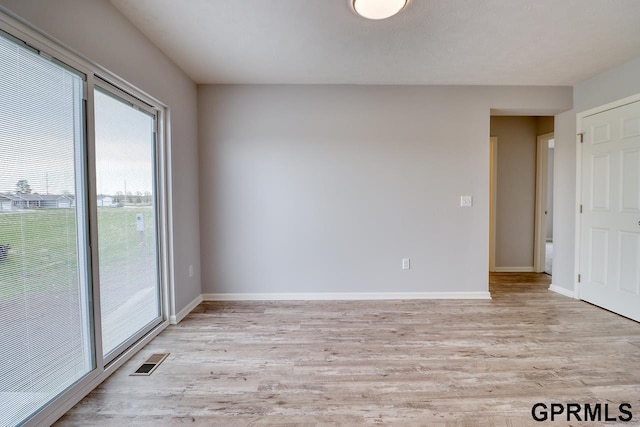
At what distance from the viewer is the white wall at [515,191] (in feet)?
14.9

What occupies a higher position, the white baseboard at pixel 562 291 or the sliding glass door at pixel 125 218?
the sliding glass door at pixel 125 218

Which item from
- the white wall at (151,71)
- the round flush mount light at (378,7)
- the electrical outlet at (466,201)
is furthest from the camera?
the electrical outlet at (466,201)

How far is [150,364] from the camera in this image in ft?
6.98

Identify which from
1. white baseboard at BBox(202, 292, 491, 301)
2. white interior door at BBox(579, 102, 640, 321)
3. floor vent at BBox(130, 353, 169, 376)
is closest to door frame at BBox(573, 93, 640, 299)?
white interior door at BBox(579, 102, 640, 321)

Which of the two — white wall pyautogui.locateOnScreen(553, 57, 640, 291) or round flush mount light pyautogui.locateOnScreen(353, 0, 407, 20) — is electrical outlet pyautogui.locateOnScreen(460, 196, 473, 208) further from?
round flush mount light pyautogui.locateOnScreen(353, 0, 407, 20)

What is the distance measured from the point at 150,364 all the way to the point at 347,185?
2.56 meters

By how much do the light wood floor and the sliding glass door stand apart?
319 millimetres

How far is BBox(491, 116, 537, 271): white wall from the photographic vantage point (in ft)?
14.9

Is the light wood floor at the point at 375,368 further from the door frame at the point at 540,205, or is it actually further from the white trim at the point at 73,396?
the door frame at the point at 540,205

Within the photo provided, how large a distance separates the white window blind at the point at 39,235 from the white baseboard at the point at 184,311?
96 cm

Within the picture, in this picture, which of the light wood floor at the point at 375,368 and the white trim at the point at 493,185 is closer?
the light wood floor at the point at 375,368

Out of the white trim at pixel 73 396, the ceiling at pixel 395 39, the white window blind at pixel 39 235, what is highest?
the ceiling at pixel 395 39

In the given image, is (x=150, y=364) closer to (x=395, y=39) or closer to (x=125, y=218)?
(x=125, y=218)

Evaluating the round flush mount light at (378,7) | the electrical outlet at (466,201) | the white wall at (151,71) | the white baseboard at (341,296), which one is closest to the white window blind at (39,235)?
the white wall at (151,71)
